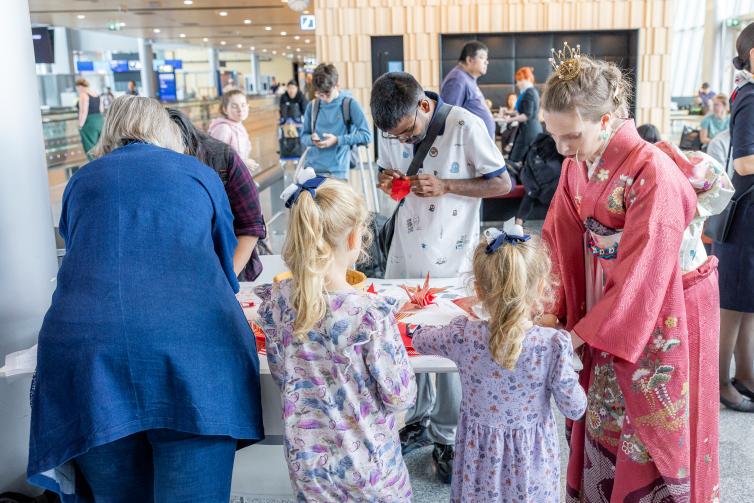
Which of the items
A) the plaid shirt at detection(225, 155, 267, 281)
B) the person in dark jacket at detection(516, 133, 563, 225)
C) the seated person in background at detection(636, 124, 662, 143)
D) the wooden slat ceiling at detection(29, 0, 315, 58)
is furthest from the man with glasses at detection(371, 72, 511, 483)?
the wooden slat ceiling at detection(29, 0, 315, 58)

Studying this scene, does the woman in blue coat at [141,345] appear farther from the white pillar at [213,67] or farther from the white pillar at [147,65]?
the white pillar at [213,67]

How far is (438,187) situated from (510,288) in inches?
43.4

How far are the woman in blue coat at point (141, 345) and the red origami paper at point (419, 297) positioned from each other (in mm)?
797

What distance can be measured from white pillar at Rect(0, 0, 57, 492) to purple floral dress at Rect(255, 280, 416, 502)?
Answer: 1.21 meters

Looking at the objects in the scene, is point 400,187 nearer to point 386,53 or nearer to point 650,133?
point 650,133

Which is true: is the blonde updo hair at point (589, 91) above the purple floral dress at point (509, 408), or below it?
above

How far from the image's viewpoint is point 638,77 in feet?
37.2

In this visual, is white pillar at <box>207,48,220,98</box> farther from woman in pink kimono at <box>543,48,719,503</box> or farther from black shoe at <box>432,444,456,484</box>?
woman in pink kimono at <box>543,48,719,503</box>

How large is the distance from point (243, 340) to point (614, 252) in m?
1.01

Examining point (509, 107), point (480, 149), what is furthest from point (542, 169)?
point (509, 107)

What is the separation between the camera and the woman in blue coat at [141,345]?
1615 millimetres

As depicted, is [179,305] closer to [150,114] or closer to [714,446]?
[150,114]

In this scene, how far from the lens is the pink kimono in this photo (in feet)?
6.12

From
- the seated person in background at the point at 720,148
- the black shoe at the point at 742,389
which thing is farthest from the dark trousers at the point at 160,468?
the seated person in background at the point at 720,148
